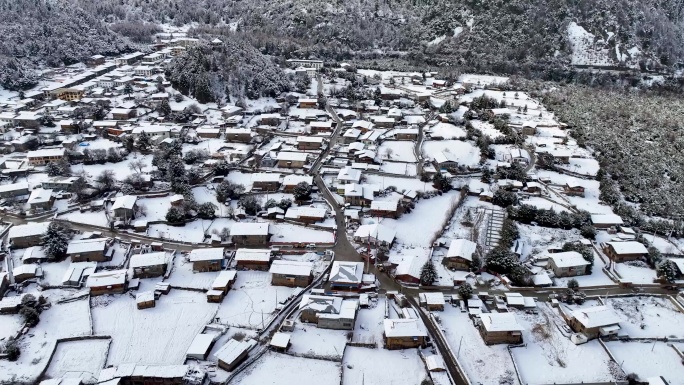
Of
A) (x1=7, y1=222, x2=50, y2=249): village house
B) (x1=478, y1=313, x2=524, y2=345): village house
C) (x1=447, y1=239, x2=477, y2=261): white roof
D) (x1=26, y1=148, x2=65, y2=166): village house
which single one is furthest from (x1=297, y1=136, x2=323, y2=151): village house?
(x1=478, y1=313, x2=524, y2=345): village house

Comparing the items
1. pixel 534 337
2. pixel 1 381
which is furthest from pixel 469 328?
pixel 1 381

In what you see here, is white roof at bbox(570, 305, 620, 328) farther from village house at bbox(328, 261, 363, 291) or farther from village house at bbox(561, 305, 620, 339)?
village house at bbox(328, 261, 363, 291)

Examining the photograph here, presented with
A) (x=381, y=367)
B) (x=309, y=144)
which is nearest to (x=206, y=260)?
(x=381, y=367)

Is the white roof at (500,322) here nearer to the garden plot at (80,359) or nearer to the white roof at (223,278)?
the white roof at (223,278)

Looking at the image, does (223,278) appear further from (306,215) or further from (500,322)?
(500,322)

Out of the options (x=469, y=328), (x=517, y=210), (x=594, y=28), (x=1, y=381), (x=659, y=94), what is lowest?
(x=1, y=381)

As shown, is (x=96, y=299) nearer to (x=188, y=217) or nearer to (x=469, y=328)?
(x=188, y=217)
